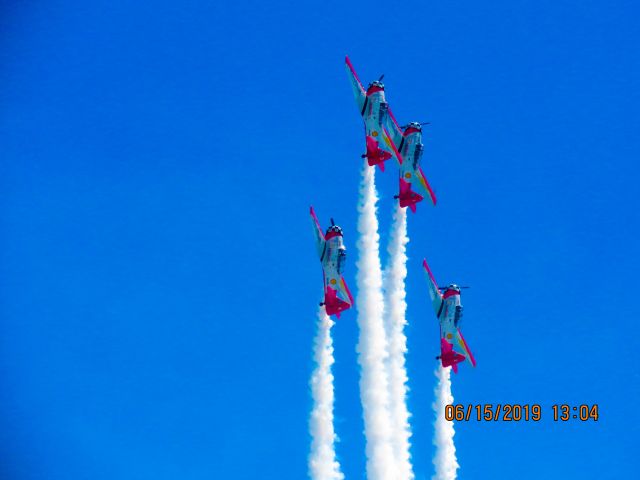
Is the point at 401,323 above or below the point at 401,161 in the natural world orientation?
below

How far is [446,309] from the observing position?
9550 centimetres

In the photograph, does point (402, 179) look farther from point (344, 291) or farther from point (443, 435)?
point (443, 435)

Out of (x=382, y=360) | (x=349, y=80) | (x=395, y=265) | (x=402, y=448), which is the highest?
(x=349, y=80)

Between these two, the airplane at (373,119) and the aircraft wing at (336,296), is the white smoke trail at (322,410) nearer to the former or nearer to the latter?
the aircraft wing at (336,296)

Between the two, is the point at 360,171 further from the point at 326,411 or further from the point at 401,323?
the point at 326,411

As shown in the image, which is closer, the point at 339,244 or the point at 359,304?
the point at 339,244

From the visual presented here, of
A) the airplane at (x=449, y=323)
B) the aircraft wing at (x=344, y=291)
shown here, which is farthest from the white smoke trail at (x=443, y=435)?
the aircraft wing at (x=344, y=291)

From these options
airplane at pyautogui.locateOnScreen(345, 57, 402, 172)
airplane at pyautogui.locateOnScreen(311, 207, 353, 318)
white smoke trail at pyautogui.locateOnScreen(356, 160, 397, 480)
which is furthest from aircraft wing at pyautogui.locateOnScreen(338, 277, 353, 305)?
airplane at pyautogui.locateOnScreen(345, 57, 402, 172)

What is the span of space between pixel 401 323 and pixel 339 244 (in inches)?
419

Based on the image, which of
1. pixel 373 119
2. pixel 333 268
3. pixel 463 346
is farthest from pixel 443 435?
pixel 373 119

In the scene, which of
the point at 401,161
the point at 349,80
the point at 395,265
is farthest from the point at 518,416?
the point at 349,80

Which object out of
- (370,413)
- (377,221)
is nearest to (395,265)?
(377,221)

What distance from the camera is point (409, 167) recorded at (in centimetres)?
9694

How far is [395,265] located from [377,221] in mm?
3974
